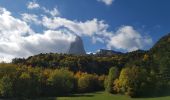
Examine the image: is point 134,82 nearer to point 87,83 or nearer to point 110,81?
point 110,81

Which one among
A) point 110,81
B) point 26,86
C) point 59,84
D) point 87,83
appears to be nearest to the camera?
point 26,86

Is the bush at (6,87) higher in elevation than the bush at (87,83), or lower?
lower

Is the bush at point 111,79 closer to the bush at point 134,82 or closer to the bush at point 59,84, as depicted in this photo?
the bush at point 134,82

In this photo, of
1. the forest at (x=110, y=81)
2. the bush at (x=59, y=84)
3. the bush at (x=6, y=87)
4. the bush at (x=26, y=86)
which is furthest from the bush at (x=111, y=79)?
the bush at (x=6, y=87)

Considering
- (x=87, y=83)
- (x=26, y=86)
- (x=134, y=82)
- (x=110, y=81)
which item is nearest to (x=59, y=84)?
(x=110, y=81)

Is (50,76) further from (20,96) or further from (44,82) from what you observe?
(20,96)

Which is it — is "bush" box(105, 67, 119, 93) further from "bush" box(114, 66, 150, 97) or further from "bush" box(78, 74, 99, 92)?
"bush" box(78, 74, 99, 92)

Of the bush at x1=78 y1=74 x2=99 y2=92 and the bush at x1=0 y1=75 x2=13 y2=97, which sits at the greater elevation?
the bush at x1=78 y1=74 x2=99 y2=92

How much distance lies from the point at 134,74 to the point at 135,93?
8684 mm

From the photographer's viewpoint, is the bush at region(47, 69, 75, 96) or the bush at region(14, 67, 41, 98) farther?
the bush at region(47, 69, 75, 96)

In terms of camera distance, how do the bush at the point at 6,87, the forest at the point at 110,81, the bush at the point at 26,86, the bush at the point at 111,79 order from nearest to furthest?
the forest at the point at 110,81 < the bush at the point at 26,86 < the bush at the point at 6,87 < the bush at the point at 111,79

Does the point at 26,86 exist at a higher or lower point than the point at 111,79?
lower

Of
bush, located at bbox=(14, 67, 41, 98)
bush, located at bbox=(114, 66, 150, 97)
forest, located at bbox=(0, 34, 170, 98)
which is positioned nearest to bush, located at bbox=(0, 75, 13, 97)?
forest, located at bbox=(0, 34, 170, 98)

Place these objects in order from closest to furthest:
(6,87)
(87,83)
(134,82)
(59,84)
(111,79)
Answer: (134,82) → (6,87) → (111,79) → (59,84) → (87,83)
